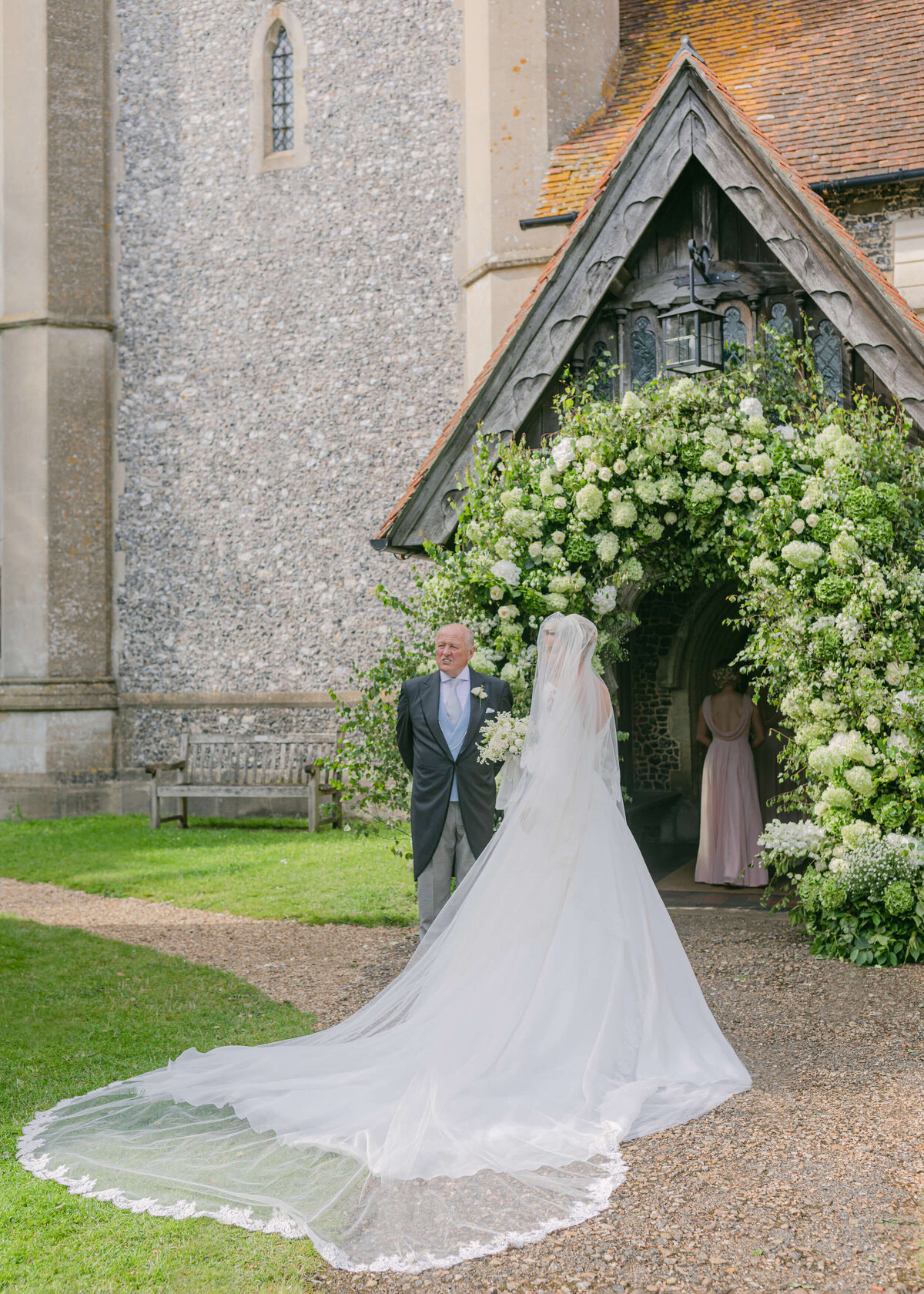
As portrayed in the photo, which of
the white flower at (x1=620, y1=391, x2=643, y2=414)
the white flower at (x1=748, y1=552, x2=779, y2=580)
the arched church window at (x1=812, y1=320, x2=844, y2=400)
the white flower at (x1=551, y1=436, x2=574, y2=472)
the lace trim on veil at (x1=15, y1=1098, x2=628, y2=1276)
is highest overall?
A: the arched church window at (x1=812, y1=320, x2=844, y2=400)

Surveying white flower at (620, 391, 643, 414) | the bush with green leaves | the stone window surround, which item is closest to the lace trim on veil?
the bush with green leaves

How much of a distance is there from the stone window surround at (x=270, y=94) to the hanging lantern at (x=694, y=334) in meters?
7.99

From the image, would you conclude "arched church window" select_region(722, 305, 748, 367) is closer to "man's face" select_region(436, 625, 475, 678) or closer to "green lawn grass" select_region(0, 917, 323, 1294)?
"man's face" select_region(436, 625, 475, 678)

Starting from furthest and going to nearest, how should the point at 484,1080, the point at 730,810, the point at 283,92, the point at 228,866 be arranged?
the point at 283,92 < the point at 228,866 < the point at 730,810 < the point at 484,1080

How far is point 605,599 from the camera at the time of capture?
23.5ft

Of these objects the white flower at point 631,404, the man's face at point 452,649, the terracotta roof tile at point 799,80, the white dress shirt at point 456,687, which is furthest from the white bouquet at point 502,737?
the terracotta roof tile at point 799,80

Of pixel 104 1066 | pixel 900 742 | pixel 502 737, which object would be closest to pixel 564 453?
pixel 502 737

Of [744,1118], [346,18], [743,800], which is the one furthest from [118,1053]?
[346,18]

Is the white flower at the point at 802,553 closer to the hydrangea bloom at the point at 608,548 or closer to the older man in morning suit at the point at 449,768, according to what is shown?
the hydrangea bloom at the point at 608,548

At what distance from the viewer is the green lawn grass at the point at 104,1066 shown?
9.84 feet

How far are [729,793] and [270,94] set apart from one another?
10.4 m

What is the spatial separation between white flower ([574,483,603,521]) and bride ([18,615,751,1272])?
2.01 m

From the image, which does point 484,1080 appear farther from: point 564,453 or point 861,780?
point 564,453

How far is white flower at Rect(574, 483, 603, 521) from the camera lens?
6945 mm
